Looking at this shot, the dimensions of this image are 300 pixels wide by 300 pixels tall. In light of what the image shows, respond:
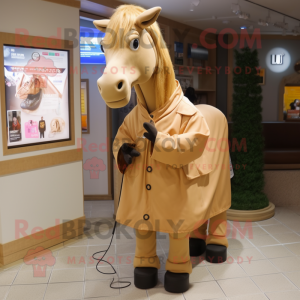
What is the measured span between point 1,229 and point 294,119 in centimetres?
516

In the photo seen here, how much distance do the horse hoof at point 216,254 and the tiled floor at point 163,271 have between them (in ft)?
0.15

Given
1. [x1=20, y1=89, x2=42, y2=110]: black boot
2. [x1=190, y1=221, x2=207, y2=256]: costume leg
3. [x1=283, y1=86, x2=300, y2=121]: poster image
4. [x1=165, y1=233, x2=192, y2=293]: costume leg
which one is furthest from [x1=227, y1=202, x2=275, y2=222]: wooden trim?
[x1=283, y1=86, x2=300, y2=121]: poster image

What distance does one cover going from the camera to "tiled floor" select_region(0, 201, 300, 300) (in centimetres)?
238

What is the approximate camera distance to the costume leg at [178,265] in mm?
2283

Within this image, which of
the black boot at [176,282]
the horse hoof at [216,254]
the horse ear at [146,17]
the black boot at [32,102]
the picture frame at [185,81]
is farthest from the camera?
the picture frame at [185,81]

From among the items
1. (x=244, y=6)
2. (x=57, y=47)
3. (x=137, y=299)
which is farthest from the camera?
(x=244, y=6)

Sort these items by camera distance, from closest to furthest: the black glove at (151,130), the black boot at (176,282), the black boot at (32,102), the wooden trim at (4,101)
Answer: the black glove at (151,130), the black boot at (176,282), the wooden trim at (4,101), the black boot at (32,102)

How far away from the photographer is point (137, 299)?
2.32 metres

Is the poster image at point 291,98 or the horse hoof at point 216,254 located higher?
the poster image at point 291,98

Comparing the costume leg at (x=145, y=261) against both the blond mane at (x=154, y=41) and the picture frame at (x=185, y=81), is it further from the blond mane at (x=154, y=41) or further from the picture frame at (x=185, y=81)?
the picture frame at (x=185, y=81)

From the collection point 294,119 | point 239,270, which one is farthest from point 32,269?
point 294,119

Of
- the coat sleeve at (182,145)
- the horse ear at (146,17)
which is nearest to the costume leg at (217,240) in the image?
the coat sleeve at (182,145)

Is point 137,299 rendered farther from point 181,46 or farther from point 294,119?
point 294,119

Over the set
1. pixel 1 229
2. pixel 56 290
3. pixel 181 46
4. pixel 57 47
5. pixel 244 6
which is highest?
pixel 244 6
